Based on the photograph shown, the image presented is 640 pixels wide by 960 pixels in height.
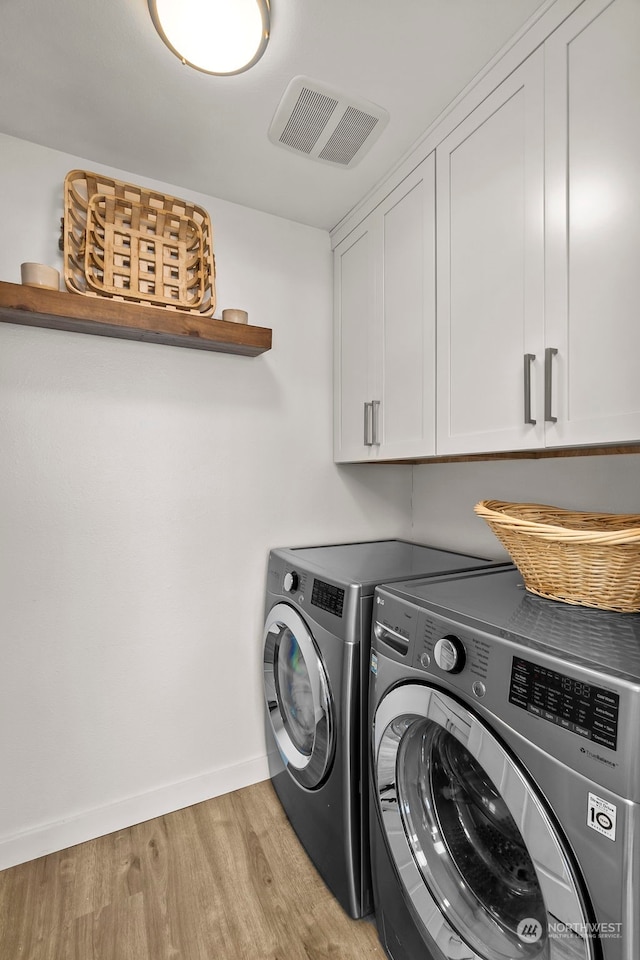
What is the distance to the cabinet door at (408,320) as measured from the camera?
1.53m

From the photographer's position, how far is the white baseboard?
62.3 inches

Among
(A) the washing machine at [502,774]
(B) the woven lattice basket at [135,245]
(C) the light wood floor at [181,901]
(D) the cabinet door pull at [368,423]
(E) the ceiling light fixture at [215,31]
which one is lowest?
(C) the light wood floor at [181,901]

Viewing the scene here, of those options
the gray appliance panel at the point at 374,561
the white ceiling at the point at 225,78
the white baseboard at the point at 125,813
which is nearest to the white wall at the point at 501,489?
the gray appliance panel at the point at 374,561

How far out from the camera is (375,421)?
6.02 ft

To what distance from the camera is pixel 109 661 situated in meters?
1.75

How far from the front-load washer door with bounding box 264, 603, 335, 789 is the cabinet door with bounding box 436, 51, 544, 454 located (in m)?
0.78

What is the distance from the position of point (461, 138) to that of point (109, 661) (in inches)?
81.6

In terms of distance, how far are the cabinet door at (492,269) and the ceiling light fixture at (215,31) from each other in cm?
62

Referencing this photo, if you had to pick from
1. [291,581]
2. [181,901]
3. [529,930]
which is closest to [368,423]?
[291,581]

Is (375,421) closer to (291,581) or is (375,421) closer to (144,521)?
(291,581)

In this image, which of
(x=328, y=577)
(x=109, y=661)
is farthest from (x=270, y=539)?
(x=109, y=661)

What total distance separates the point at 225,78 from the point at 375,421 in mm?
1133

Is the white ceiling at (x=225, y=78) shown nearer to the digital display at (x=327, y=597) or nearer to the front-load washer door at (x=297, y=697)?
the digital display at (x=327, y=597)

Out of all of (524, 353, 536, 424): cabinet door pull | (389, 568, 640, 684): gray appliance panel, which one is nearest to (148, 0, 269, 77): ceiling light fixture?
(524, 353, 536, 424): cabinet door pull
